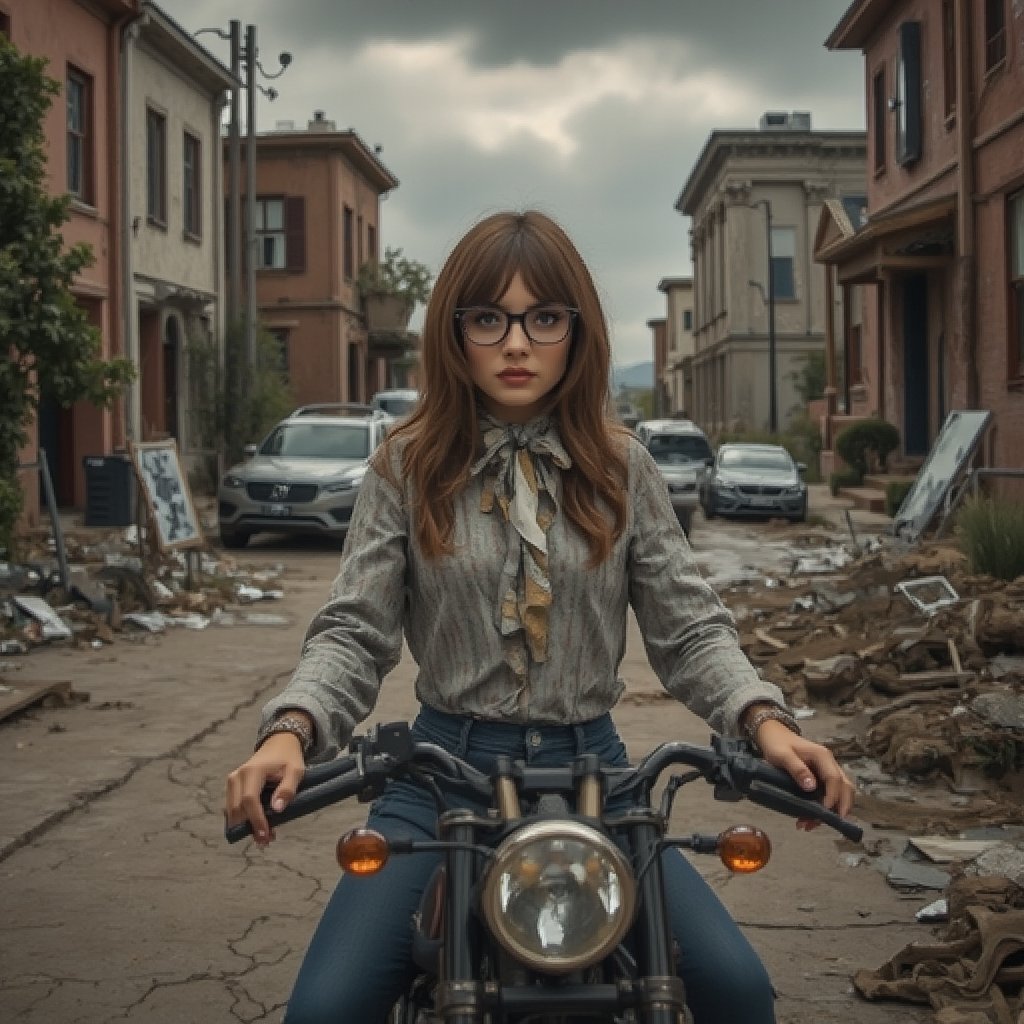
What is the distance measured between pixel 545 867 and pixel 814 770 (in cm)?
62

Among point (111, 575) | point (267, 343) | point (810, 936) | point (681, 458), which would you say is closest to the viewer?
point (810, 936)

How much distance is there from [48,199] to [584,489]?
9779 millimetres

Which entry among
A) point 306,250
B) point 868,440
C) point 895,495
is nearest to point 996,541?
point 895,495

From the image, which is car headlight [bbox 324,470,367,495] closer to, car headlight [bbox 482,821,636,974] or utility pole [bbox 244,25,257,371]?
utility pole [bbox 244,25,257,371]

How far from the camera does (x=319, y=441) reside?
2247 cm

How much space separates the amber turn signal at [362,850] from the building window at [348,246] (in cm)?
4200

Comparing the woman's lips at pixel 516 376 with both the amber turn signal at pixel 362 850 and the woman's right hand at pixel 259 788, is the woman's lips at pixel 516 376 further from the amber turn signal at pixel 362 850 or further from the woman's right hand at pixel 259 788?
the amber turn signal at pixel 362 850

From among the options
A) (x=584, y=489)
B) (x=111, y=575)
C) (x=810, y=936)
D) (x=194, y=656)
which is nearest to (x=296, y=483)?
(x=111, y=575)

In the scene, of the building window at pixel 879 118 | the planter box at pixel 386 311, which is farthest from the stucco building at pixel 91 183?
the planter box at pixel 386 311

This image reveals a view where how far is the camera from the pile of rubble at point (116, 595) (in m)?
12.6

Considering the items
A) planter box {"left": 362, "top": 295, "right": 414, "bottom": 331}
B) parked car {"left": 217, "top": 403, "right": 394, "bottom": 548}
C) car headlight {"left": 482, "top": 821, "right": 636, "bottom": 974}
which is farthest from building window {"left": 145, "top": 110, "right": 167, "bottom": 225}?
car headlight {"left": 482, "top": 821, "right": 636, "bottom": 974}

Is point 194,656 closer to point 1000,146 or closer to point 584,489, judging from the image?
point 584,489

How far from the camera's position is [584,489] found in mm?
2980

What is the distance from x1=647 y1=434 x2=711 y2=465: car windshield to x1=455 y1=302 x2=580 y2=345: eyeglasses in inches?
1028
